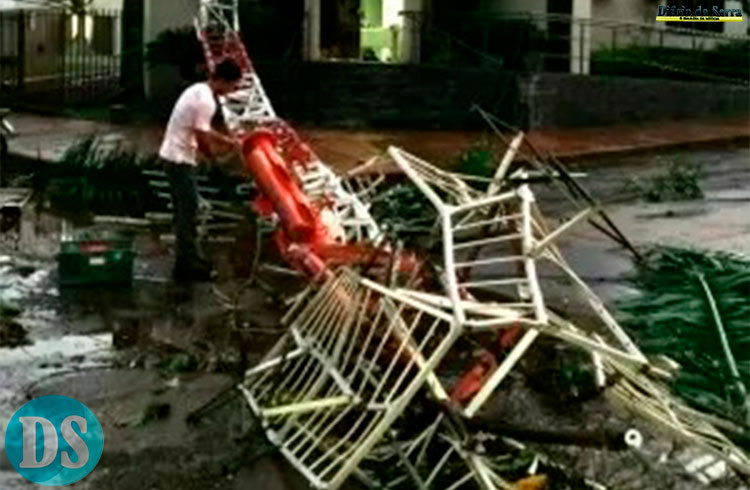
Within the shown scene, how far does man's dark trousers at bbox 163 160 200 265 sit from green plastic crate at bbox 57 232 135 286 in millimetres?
449

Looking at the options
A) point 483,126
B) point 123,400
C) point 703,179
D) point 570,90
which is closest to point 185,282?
point 123,400

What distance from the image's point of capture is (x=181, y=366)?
24.0 feet

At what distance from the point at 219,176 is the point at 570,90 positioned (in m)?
10.8

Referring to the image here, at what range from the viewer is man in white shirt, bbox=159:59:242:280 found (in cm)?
962

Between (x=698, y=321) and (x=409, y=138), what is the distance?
12797 millimetres

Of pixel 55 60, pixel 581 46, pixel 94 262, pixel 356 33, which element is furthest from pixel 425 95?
pixel 94 262

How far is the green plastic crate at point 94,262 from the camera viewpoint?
9203mm

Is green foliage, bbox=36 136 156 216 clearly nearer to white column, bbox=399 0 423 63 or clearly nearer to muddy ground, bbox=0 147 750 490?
muddy ground, bbox=0 147 750 490

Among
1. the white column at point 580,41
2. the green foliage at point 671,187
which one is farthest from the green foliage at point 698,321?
the white column at point 580,41

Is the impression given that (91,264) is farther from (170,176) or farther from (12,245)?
(12,245)

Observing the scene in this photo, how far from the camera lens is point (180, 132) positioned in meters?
9.73

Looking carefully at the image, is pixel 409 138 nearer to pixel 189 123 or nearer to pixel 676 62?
pixel 676 62

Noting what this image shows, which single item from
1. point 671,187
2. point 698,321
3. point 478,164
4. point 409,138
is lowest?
point 698,321

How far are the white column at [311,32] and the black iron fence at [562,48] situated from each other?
193 centimetres
